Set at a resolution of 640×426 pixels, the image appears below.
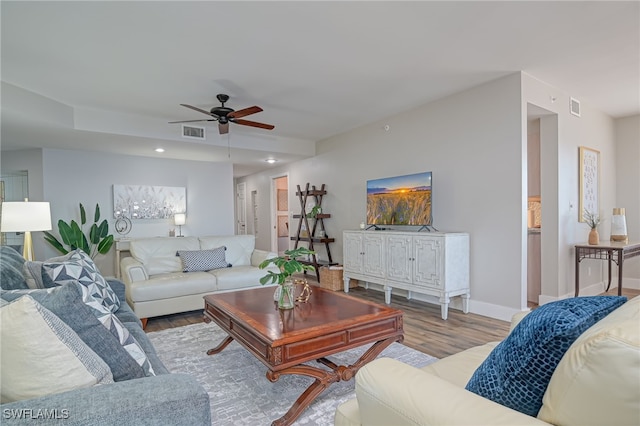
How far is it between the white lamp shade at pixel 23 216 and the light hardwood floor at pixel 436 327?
1.43 metres

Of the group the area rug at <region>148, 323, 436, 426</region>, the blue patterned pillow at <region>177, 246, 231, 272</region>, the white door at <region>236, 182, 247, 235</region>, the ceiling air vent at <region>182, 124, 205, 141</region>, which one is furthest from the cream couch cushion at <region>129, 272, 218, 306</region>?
the white door at <region>236, 182, 247, 235</region>

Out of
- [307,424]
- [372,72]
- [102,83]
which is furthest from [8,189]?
[307,424]

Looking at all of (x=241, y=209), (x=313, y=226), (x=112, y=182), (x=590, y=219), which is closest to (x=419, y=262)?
(x=590, y=219)

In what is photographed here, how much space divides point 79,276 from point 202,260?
219 centimetres

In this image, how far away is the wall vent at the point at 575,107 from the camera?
420 cm

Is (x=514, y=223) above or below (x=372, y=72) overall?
below

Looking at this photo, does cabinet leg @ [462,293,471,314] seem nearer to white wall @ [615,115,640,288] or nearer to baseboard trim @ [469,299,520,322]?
baseboard trim @ [469,299,520,322]

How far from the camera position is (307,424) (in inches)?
73.4

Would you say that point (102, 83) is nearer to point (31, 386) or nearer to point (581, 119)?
point (31, 386)

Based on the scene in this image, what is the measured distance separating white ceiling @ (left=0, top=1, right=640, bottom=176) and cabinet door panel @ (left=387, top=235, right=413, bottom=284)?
1800 millimetres

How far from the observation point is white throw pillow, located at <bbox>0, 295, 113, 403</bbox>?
0.97m

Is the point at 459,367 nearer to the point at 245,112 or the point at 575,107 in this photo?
the point at 245,112

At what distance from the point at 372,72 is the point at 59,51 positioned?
2842 millimetres

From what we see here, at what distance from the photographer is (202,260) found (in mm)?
4316
